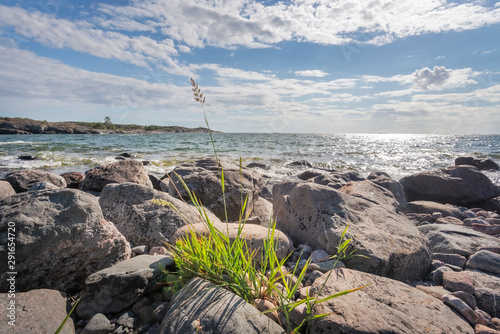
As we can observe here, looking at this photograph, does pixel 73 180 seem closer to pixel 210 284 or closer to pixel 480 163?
pixel 210 284

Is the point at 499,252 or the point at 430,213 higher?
the point at 499,252

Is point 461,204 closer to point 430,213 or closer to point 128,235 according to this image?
point 430,213

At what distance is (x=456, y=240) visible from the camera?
4605 mm

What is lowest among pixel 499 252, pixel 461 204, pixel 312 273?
pixel 461 204

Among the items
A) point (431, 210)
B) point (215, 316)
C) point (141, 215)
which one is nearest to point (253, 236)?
point (215, 316)

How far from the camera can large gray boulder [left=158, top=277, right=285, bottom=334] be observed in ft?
6.05

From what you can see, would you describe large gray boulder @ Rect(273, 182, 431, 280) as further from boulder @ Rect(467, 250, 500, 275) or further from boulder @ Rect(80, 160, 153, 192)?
boulder @ Rect(80, 160, 153, 192)

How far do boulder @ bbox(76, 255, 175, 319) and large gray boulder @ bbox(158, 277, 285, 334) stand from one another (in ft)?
1.59

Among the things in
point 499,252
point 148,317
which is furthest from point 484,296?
point 148,317

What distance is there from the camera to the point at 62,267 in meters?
2.65

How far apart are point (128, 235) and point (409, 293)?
12.2 ft

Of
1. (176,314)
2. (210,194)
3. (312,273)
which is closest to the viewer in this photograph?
(176,314)

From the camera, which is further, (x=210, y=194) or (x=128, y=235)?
(x=210, y=194)

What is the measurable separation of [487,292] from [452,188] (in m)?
9.43
